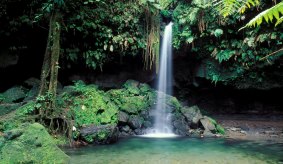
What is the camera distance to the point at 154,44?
35.9 ft

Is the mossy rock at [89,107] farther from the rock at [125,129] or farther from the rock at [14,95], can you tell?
the rock at [14,95]

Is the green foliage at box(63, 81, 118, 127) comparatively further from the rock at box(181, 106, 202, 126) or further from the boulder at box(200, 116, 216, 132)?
the boulder at box(200, 116, 216, 132)

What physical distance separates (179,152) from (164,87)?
5653mm

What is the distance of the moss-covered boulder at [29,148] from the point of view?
4695 mm

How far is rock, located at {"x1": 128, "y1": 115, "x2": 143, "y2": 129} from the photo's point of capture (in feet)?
31.4

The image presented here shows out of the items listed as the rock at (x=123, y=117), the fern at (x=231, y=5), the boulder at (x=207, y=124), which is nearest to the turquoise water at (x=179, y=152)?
the rock at (x=123, y=117)

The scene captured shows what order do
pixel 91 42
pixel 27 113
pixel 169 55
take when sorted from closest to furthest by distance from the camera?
pixel 27 113
pixel 91 42
pixel 169 55

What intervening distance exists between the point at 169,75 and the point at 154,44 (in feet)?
6.91

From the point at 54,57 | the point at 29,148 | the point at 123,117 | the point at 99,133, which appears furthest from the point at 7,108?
the point at 29,148

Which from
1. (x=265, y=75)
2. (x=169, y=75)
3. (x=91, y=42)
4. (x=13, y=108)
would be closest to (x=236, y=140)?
(x=265, y=75)

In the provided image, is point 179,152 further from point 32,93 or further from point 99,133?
point 32,93

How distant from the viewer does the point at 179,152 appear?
275 inches

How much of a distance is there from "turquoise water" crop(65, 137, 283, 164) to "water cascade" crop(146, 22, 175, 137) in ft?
5.36

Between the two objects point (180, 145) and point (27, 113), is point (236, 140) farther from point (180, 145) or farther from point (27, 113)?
point (27, 113)
